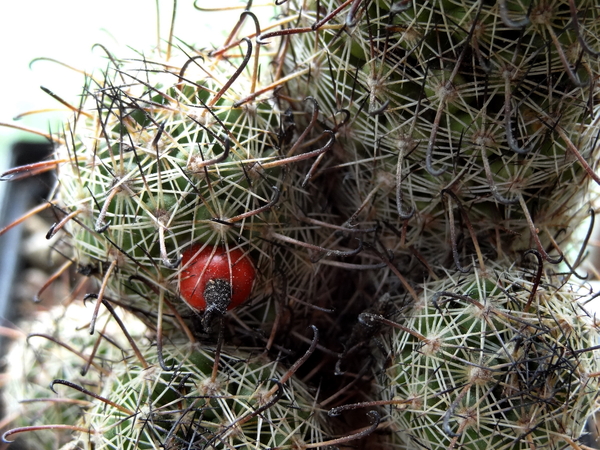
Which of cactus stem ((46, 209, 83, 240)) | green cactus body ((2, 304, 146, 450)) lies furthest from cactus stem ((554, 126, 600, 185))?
green cactus body ((2, 304, 146, 450))

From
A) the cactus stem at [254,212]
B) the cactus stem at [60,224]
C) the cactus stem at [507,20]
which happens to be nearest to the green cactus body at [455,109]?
the cactus stem at [507,20]

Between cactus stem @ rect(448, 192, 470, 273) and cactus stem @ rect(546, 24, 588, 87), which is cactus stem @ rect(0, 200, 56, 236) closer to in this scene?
cactus stem @ rect(448, 192, 470, 273)

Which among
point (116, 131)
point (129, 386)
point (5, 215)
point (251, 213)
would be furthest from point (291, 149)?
point (5, 215)

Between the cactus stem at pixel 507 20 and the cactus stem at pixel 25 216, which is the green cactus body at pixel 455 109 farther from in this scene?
the cactus stem at pixel 25 216

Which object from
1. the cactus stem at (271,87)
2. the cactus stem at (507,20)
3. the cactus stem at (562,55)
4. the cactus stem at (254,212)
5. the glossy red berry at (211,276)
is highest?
the cactus stem at (507,20)

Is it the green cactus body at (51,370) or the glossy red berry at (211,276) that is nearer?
the glossy red berry at (211,276)

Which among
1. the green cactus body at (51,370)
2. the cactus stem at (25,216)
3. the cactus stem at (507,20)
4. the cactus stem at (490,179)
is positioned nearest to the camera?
the cactus stem at (507,20)

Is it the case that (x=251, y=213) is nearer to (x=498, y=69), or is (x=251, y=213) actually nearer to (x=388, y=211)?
(x=388, y=211)
